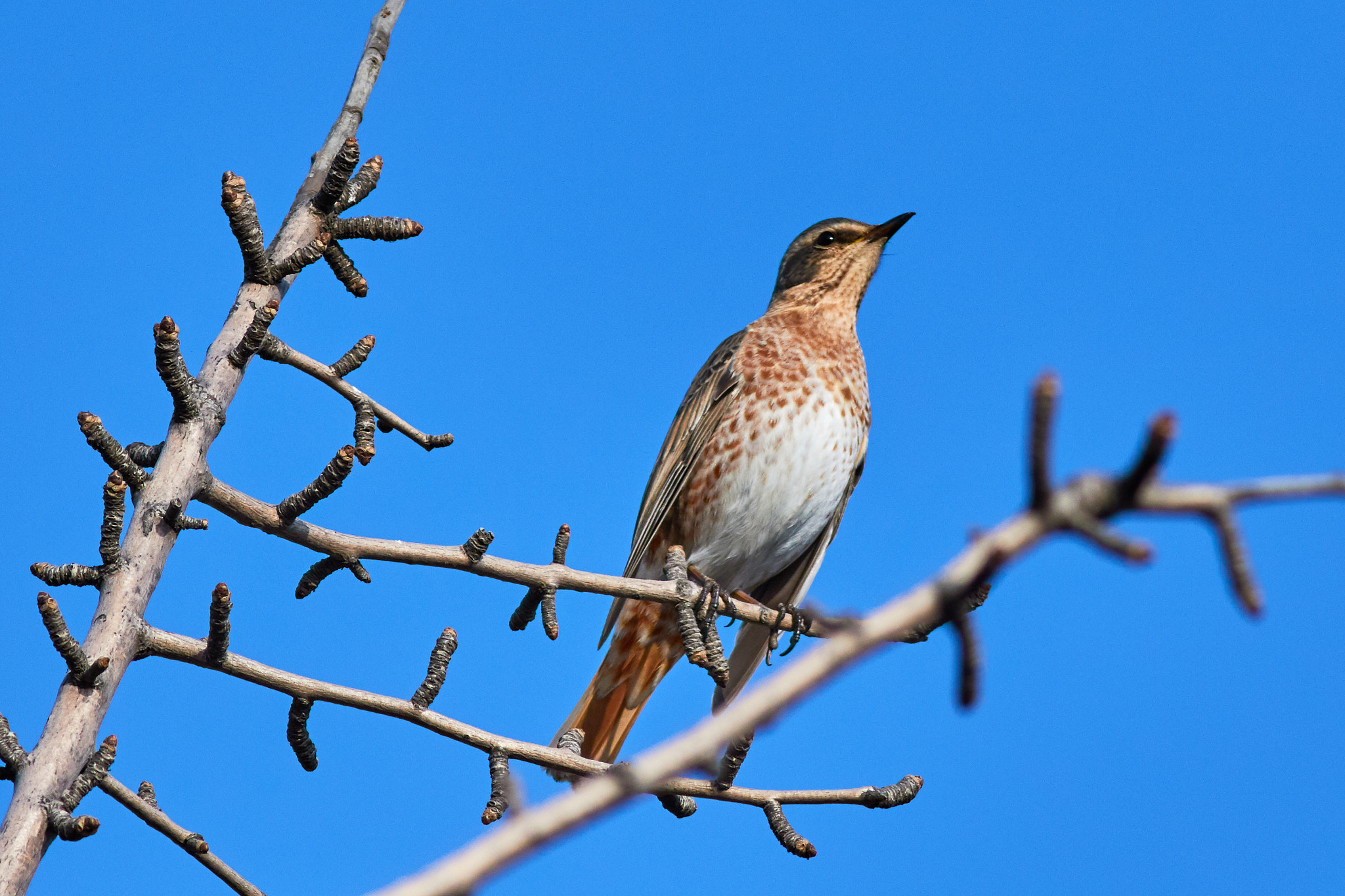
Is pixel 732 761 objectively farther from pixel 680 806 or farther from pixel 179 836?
pixel 179 836

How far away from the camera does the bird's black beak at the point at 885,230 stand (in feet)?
28.6

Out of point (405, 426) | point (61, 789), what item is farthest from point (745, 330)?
point (61, 789)

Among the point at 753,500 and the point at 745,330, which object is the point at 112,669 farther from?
the point at 745,330

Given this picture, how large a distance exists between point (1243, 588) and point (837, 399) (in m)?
6.59

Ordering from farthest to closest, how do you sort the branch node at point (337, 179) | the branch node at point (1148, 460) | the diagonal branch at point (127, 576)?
the branch node at point (337, 179) → the diagonal branch at point (127, 576) → the branch node at point (1148, 460)

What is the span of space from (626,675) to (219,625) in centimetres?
361

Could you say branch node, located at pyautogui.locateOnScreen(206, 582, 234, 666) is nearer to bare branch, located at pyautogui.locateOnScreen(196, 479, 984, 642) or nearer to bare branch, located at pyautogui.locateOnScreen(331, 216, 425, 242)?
bare branch, located at pyautogui.locateOnScreen(196, 479, 984, 642)

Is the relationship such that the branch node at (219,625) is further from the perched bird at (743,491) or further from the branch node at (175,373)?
the perched bird at (743,491)

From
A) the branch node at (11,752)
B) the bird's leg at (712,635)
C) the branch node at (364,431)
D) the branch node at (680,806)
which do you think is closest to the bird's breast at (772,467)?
the bird's leg at (712,635)

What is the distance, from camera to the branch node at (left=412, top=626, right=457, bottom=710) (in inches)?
169

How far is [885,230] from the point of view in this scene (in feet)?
29.0

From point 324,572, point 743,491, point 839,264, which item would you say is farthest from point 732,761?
point 839,264

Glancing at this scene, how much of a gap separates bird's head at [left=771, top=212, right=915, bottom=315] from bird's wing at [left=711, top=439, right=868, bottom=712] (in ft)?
4.55

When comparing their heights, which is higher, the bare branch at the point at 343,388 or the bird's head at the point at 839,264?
the bird's head at the point at 839,264
